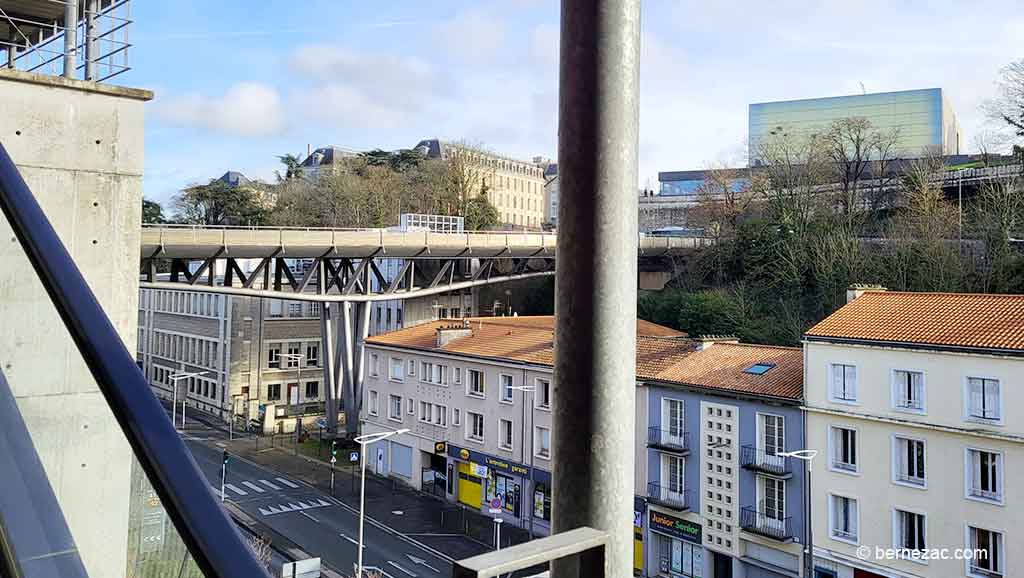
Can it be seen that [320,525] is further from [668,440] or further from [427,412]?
[668,440]

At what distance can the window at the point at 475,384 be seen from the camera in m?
29.0

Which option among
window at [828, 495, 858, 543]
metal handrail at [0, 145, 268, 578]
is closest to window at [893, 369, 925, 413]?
window at [828, 495, 858, 543]

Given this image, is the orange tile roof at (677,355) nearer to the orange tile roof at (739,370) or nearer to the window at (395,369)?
the orange tile roof at (739,370)

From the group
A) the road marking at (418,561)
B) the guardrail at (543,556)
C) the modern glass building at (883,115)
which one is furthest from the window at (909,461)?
the modern glass building at (883,115)

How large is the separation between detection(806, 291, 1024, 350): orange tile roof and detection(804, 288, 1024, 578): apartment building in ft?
0.10

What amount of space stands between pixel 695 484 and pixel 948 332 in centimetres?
765

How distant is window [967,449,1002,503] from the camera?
17359mm

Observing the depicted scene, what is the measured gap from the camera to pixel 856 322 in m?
20.4

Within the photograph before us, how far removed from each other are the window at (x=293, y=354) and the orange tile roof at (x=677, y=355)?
1874 centimetres

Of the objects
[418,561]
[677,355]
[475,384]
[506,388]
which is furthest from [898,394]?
[475,384]

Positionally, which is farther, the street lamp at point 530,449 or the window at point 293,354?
the window at point 293,354

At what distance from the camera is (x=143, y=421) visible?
135 centimetres

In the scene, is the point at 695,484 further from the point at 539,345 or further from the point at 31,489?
the point at 31,489

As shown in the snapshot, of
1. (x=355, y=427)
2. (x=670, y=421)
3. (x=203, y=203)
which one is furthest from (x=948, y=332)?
(x=203, y=203)
